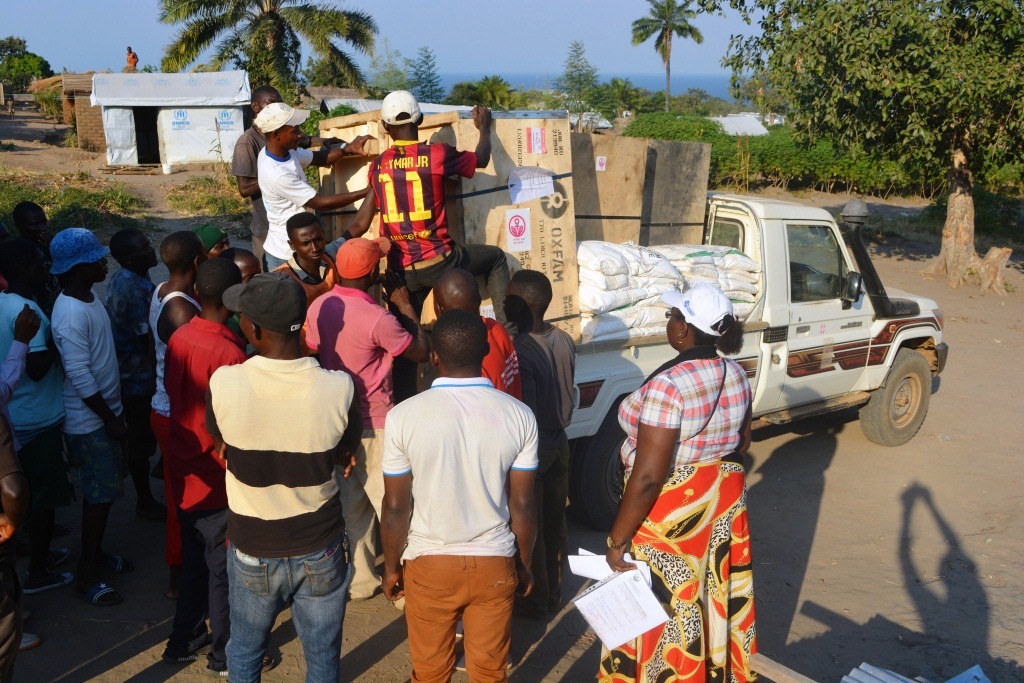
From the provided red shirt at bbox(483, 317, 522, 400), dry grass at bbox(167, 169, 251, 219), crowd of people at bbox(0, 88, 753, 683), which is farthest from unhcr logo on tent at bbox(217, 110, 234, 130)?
red shirt at bbox(483, 317, 522, 400)

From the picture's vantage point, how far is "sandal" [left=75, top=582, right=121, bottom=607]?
169 inches

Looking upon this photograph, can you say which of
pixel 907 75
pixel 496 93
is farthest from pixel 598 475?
pixel 496 93

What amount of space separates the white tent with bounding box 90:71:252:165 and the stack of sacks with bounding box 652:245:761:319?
19196 millimetres

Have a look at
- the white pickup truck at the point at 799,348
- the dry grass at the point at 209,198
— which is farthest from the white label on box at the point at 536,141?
the dry grass at the point at 209,198

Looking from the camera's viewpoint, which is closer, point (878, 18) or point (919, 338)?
point (919, 338)

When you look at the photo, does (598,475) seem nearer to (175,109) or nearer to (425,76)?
(175,109)

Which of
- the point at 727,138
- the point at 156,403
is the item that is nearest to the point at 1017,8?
the point at 156,403

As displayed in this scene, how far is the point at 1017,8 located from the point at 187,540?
43.3ft

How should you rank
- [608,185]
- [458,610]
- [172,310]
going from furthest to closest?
[608,185]
[172,310]
[458,610]

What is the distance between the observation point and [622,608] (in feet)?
10.5

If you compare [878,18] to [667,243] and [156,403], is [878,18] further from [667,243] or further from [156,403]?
[156,403]

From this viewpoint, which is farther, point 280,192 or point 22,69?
point 22,69

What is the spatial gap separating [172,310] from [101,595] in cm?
154

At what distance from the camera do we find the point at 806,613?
15.5ft
